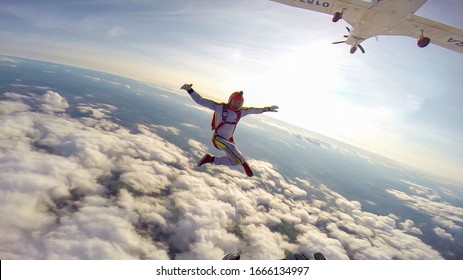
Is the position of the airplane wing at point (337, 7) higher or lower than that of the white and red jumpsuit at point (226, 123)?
higher

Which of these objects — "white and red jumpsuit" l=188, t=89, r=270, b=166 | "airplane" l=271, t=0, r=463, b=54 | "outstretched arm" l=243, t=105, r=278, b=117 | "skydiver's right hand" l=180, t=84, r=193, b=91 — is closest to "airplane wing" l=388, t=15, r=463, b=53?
"airplane" l=271, t=0, r=463, b=54

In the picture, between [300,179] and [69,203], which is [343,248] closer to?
[300,179]

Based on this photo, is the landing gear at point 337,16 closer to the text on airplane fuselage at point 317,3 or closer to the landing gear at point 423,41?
the text on airplane fuselage at point 317,3

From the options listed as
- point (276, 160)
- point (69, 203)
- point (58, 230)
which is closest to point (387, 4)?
point (58, 230)

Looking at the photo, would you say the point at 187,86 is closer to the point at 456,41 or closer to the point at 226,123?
the point at 226,123

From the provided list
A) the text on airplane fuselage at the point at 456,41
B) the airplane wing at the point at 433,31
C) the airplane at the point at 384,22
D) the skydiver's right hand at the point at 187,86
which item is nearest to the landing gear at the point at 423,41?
the airplane at the point at 384,22

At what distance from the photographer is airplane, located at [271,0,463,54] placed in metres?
8.05

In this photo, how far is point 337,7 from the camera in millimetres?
8977

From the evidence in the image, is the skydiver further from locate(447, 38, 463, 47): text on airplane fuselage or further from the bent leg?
locate(447, 38, 463, 47): text on airplane fuselage

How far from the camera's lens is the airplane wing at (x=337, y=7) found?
8.50 metres

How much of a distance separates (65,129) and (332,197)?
13165 centimetres

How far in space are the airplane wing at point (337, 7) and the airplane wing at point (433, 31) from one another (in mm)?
1615

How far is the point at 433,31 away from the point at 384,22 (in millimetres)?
2257

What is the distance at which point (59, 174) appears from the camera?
72250mm
